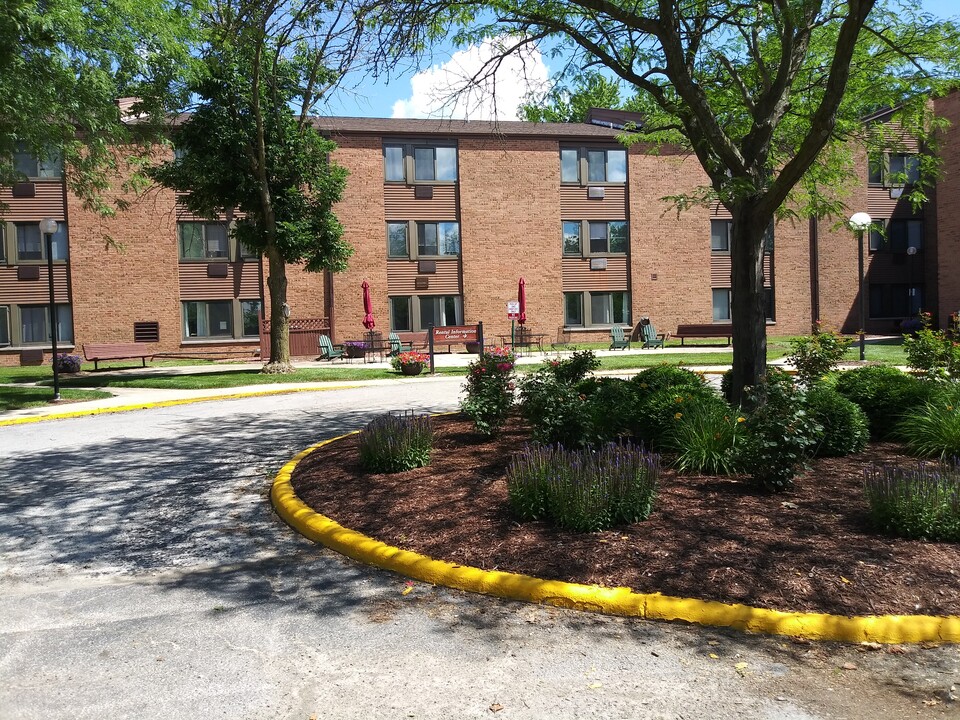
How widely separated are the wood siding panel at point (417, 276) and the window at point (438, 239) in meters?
0.52

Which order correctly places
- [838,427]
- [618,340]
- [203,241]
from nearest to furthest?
[838,427] < [618,340] < [203,241]

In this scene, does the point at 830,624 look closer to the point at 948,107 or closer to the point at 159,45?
the point at 159,45

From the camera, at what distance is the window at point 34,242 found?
32031 mm

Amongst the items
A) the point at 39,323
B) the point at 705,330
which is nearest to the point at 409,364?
the point at 705,330

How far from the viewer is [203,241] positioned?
3362cm

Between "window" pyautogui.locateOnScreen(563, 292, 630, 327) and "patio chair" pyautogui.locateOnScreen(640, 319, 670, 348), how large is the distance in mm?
1394

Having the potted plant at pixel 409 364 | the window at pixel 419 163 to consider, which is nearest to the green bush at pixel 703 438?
the potted plant at pixel 409 364

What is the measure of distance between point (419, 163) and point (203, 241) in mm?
10208

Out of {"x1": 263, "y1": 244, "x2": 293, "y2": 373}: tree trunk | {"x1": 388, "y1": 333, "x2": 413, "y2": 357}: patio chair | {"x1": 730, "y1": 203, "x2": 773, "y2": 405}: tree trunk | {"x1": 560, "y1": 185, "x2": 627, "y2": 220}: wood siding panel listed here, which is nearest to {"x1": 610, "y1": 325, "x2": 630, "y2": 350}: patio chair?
{"x1": 560, "y1": 185, "x2": 627, "y2": 220}: wood siding panel

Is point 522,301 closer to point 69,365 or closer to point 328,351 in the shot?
point 328,351

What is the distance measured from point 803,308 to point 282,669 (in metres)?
39.3

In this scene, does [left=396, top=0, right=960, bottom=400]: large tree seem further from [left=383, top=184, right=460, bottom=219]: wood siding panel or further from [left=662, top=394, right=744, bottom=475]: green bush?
[left=383, top=184, right=460, bottom=219]: wood siding panel

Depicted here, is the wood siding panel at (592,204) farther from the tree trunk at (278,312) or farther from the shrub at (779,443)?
the shrub at (779,443)

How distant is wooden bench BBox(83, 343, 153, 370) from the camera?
28141 millimetres
